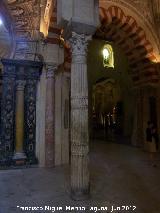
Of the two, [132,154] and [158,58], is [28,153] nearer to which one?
[132,154]

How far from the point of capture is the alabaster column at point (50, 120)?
21.4ft

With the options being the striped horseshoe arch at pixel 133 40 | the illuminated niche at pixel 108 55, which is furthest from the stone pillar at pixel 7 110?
the illuminated niche at pixel 108 55

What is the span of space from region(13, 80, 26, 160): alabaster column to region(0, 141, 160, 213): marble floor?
0.48 m

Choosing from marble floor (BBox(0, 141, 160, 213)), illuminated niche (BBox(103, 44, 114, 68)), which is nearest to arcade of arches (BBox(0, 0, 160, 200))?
marble floor (BBox(0, 141, 160, 213))

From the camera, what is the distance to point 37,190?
444cm

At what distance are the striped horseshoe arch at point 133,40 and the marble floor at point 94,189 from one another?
11.4 feet

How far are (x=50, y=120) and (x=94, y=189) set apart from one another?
8.53ft

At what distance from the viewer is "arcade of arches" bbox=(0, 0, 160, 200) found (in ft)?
13.7

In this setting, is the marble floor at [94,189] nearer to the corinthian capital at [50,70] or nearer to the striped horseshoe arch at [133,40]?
the corinthian capital at [50,70]

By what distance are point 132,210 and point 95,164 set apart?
10.9ft

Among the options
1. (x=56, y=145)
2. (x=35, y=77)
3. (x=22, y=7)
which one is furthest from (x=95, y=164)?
(x=22, y=7)

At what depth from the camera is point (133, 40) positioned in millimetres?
8695

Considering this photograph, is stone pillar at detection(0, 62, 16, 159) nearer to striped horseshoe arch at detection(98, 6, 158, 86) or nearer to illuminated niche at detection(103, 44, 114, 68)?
striped horseshoe arch at detection(98, 6, 158, 86)

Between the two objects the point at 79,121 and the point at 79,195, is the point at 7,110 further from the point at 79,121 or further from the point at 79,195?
the point at 79,195
